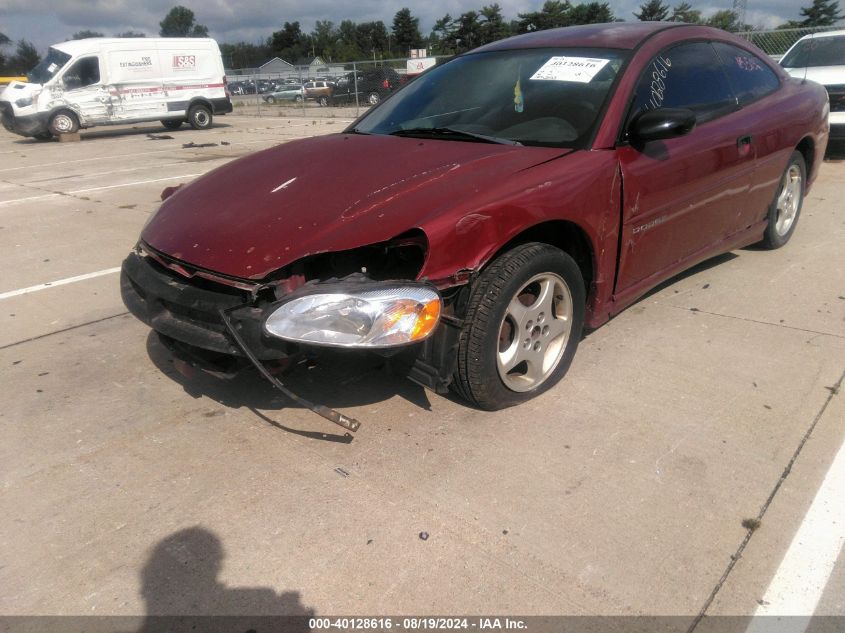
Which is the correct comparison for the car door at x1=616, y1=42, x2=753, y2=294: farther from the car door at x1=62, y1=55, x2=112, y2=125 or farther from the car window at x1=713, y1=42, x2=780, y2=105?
the car door at x1=62, y1=55, x2=112, y2=125

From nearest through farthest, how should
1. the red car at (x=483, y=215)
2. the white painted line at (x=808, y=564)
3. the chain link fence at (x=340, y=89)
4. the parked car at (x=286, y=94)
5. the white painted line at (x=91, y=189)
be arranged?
the white painted line at (x=808, y=564) < the red car at (x=483, y=215) < the white painted line at (x=91, y=189) < the chain link fence at (x=340, y=89) < the parked car at (x=286, y=94)

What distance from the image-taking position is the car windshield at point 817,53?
906 centimetres

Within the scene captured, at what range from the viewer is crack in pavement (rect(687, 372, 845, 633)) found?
1.91 m

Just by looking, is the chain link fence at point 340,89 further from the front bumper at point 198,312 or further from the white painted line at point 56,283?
the front bumper at point 198,312

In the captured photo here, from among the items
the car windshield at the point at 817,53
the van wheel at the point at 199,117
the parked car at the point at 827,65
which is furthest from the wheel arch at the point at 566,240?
the van wheel at the point at 199,117

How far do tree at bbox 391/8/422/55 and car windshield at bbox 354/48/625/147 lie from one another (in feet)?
288

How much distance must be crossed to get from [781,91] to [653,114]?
2057 mm

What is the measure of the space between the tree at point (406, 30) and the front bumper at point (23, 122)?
75996mm

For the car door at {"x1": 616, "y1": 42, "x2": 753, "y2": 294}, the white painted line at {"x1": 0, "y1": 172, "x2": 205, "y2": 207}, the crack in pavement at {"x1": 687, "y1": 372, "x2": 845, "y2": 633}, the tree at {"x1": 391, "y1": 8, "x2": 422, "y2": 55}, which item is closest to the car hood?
the car door at {"x1": 616, "y1": 42, "x2": 753, "y2": 294}

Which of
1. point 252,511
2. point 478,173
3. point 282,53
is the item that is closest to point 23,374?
point 252,511

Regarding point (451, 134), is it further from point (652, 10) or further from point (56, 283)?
point (652, 10)

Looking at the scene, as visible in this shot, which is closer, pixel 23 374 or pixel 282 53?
pixel 23 374

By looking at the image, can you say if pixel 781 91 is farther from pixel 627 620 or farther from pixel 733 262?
pixel 627 620

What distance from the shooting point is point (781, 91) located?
4.42m
